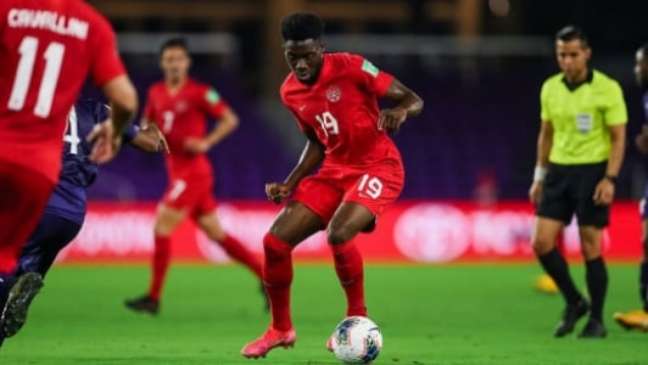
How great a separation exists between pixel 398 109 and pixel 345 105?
54 centimetres

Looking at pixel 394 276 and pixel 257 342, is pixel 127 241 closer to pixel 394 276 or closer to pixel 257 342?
pixel 394 276

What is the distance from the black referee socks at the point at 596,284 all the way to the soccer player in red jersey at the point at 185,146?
3.68 meters

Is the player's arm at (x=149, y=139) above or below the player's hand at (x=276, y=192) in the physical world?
above

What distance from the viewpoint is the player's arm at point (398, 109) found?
8.45 meters

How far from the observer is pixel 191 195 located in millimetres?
13641

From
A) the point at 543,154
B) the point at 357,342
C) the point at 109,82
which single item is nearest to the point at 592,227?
the point at 543,154

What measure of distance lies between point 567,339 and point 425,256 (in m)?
10.1

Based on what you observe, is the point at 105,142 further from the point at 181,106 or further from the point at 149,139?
the point at 181,106

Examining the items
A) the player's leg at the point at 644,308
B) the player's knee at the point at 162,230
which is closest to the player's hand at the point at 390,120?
the player's leg at the point at 644,308

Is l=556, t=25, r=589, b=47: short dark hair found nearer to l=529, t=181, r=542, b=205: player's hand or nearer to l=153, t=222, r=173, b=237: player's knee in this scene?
l=529, t=181, r=542, b=205: player's hand

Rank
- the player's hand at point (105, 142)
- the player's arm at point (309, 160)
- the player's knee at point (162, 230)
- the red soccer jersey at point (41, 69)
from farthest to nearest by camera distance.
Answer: the player's knee at point (162, 230)
the player's arm at point (309, 160)
the player's hand at point (105, 142)
the red soccer jersey at point (41, 69)

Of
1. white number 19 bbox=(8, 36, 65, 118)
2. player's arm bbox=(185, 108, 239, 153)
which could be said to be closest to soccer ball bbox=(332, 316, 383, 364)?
white number 19 bbox=(8, 36, 65, 118)

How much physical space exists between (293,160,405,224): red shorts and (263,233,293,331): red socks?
1.13 ft

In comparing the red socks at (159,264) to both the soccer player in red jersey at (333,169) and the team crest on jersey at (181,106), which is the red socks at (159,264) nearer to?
the team crest on jersey at (181,106)
